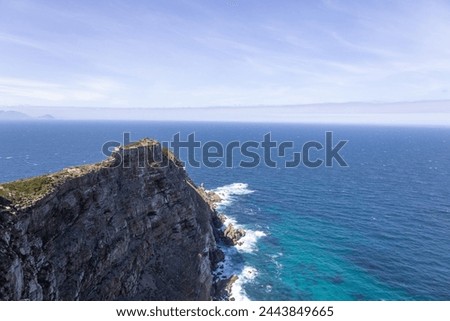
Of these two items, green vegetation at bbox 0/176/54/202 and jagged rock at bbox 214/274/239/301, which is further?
jagged rock at bbox 214/274/239/301

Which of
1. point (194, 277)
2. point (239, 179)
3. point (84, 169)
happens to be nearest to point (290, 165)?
point (239, 179)

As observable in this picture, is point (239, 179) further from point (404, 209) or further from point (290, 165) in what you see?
point (404, 209)

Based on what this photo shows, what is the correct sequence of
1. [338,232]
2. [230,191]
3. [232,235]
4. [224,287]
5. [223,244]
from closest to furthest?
[224,287]
[223,244]
[232,235]
[338,232]
[230,191]

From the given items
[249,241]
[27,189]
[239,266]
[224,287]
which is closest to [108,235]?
[27,189]

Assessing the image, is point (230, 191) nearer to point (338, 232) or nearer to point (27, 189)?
point (338, 232)

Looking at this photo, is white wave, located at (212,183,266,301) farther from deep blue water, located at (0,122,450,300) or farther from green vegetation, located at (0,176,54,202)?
green vegetation, located at (0,176,54,202)

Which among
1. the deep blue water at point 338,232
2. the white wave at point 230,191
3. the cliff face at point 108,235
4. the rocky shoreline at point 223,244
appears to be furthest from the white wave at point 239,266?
the cliff face at point 108,235

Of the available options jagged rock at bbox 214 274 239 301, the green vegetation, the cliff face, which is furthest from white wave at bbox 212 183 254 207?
the green vegetation
